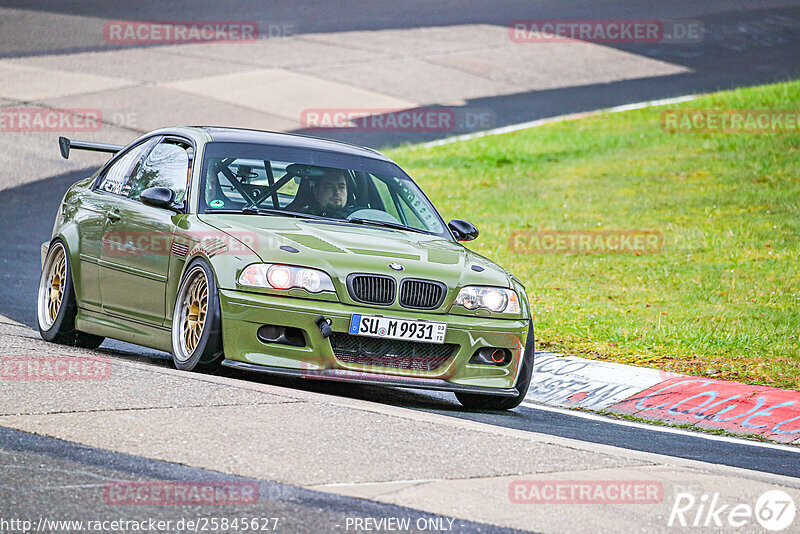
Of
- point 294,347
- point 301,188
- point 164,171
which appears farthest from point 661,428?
point 164,171

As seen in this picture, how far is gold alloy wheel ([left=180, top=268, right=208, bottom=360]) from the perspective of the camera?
7816mm

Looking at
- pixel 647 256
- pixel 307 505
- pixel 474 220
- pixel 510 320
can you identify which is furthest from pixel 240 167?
pixel 474 220

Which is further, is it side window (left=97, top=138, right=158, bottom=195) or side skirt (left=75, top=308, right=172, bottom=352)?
side window (left=97, top=138, right=158, bottom=195)

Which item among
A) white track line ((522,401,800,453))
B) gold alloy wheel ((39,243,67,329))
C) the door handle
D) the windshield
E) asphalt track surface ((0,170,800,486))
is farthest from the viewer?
gold alloy wheel ((39,243,67,329))

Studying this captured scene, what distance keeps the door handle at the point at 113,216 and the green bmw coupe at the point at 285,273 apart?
0.03 feet

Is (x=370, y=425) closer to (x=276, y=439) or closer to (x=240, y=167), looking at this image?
(x=276, y=439)

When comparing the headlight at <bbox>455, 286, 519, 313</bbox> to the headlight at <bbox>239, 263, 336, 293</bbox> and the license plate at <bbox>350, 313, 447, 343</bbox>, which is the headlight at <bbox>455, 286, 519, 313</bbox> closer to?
the license plate at <bbox>350, 313, 447, 343</bbox>

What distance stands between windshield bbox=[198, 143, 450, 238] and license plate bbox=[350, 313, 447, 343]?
1240 millimetres

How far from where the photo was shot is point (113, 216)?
9.04 m

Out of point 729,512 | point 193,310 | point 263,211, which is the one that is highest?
point 263,211

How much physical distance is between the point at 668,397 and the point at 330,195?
107 inches

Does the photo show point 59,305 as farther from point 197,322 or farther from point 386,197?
point 386,197

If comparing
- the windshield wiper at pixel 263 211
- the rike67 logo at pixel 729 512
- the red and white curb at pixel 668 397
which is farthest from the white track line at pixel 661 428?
the rike67 logo at pixel 729 512

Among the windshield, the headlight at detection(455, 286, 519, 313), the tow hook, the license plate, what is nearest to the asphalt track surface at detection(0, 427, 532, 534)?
the tow hook
